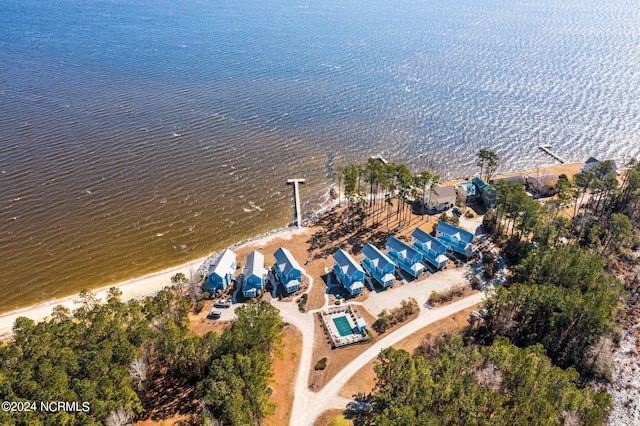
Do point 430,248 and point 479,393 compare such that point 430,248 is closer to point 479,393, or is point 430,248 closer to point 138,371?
point 479,393

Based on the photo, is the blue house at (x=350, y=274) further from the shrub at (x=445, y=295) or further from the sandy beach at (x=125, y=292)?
the sandy beach at (x=125, y=292)

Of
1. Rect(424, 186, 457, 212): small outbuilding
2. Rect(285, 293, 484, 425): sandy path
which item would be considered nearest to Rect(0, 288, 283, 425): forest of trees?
Rect(285, 293, 484, 425): sandy path

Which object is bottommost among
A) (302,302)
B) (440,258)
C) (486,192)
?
(302,302)

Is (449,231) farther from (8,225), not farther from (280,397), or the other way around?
(8,225)

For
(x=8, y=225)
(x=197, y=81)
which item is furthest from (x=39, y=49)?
(x=8, y=225)

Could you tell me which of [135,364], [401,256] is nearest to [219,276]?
[135,364]

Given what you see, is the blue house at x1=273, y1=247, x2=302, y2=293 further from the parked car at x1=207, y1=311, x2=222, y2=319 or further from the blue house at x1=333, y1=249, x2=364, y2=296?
the parked car at x1=207, y1=311, x2=222, y2=319

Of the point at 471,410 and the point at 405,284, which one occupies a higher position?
the point at 471,410
